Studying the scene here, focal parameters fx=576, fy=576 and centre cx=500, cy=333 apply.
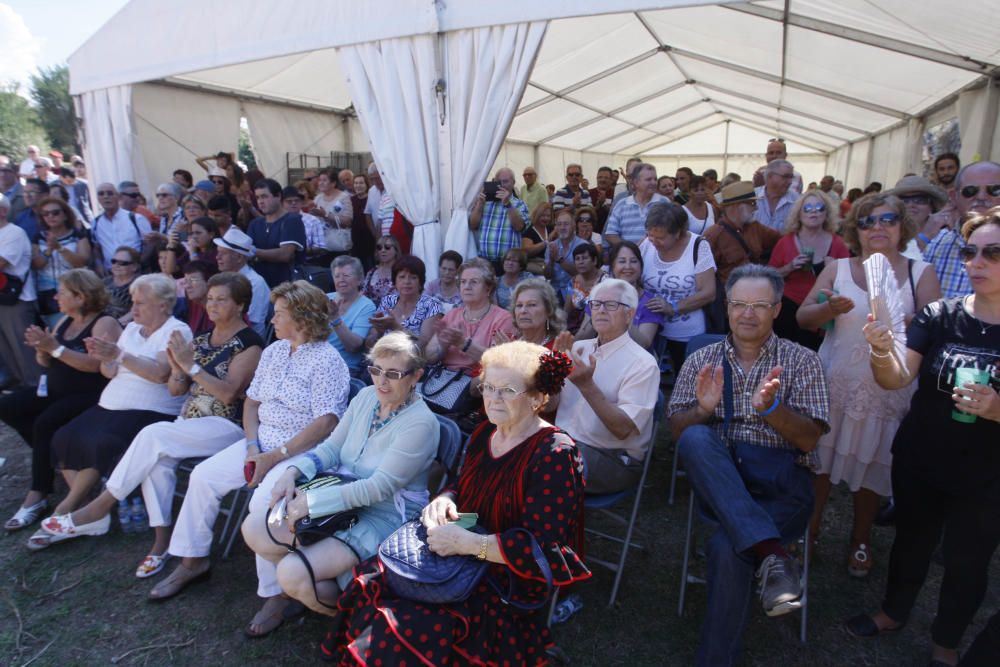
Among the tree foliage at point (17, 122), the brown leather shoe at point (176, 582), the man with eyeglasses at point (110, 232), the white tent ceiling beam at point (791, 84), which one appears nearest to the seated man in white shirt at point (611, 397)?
the brown leather shoe at point (176, 582)

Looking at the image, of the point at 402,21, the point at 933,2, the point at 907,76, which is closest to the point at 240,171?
the point at 402,21

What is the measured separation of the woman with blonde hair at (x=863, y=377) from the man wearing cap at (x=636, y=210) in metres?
2.46

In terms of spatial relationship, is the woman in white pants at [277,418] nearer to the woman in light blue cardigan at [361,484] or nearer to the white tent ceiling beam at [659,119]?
the woman in light blue cardigan at [361,484]

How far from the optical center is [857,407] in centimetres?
284

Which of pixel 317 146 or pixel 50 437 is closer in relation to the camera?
pixel 50 437

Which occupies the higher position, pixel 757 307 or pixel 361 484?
pixel 757 307

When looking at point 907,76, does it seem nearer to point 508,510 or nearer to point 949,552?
point 949,552

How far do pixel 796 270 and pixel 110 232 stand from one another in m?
6.84

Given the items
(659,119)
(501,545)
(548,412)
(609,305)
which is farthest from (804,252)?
(659,119)

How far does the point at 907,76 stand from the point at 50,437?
10024 millimetres

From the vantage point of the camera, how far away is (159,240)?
6.46m

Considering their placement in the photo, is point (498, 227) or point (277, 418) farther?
point (498, 227)

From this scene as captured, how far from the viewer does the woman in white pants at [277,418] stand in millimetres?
2943

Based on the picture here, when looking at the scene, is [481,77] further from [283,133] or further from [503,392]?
[283,133]
